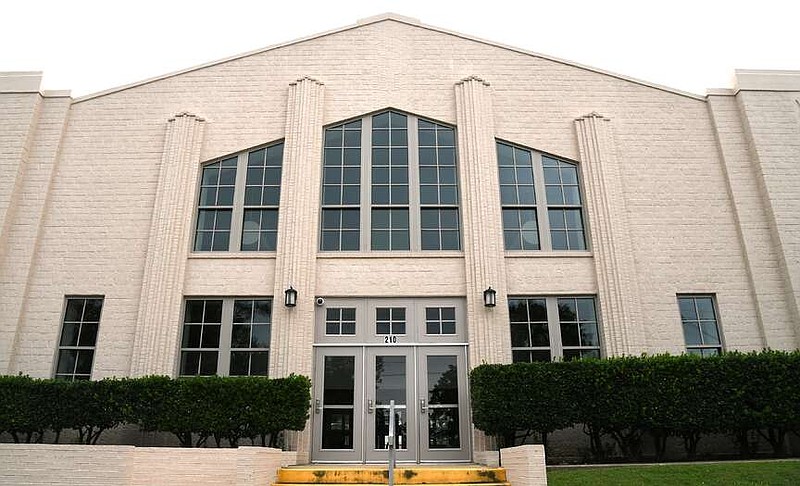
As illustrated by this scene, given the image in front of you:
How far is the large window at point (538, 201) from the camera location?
1507 centimetres

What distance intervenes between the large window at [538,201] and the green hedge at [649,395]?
3.71m

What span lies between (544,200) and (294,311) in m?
6.85

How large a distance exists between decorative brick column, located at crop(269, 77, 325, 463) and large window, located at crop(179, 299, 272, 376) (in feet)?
1.53

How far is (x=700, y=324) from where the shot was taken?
14.4 m

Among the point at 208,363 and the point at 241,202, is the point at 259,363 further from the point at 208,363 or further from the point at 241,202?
the point at 241,202

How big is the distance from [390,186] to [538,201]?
380cm

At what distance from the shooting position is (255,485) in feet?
33.3

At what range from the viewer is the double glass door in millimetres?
Answer: 13211

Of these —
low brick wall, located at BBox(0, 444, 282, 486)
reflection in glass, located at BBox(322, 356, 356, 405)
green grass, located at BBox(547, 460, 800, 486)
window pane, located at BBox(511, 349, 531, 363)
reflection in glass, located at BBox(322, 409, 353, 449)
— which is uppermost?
window pane, located at BBox(511, 349, 531, 363)

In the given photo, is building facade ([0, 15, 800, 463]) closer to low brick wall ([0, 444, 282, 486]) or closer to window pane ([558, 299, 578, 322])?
window pane ([558, 299, 578, 322])

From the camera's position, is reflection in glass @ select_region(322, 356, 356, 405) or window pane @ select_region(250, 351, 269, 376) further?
window pane @ select_region(250, 351, 269, 376)

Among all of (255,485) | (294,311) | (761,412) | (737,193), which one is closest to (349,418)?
(294,311)

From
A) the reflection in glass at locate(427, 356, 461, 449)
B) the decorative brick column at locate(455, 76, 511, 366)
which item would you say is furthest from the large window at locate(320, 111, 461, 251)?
the reflection in glass at locate(427, 356, 461, 449)

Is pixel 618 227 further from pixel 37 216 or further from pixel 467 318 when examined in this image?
pixel 37 216
